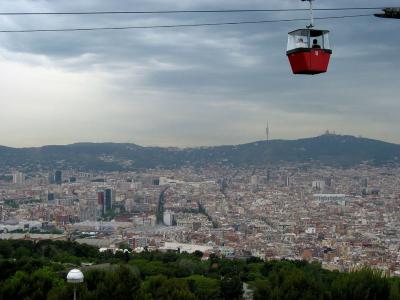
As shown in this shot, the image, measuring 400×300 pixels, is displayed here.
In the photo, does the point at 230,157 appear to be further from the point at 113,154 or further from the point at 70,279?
the point at 70,279

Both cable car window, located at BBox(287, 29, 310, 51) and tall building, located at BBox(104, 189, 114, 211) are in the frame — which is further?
tall building, located at BBox(104, 189, 114, 211)

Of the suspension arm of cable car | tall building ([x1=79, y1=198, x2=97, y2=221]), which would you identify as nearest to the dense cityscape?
tall building ([x1=79, y1=198, x2=97, y2=221])

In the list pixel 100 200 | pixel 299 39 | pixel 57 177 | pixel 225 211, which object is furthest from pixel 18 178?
pixel 299 39

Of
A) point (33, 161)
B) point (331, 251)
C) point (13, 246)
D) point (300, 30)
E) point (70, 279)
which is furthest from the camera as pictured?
point (33, 161)

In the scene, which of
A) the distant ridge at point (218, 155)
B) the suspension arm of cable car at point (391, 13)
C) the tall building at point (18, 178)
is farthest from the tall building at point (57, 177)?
the suspension arm of cable car at point (391, 13)

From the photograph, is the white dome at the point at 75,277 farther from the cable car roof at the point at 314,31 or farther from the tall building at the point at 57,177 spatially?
the tall building at the point at 57,177

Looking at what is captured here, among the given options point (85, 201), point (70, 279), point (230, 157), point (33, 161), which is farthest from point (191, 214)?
point (70, 279)

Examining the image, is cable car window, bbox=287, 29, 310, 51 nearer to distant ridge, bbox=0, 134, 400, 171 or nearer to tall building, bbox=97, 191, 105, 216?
tall building, bbox=97, 191, 105, 216

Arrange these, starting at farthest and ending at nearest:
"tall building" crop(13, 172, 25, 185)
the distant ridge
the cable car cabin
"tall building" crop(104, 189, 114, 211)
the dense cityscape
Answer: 1. the distant ridge
2. "tall building" crop(13, 172, 25, 185)
3. "tall building" crop(104, 189, 114, 211)
4. the dense cityscape
5. the cable car cabin
